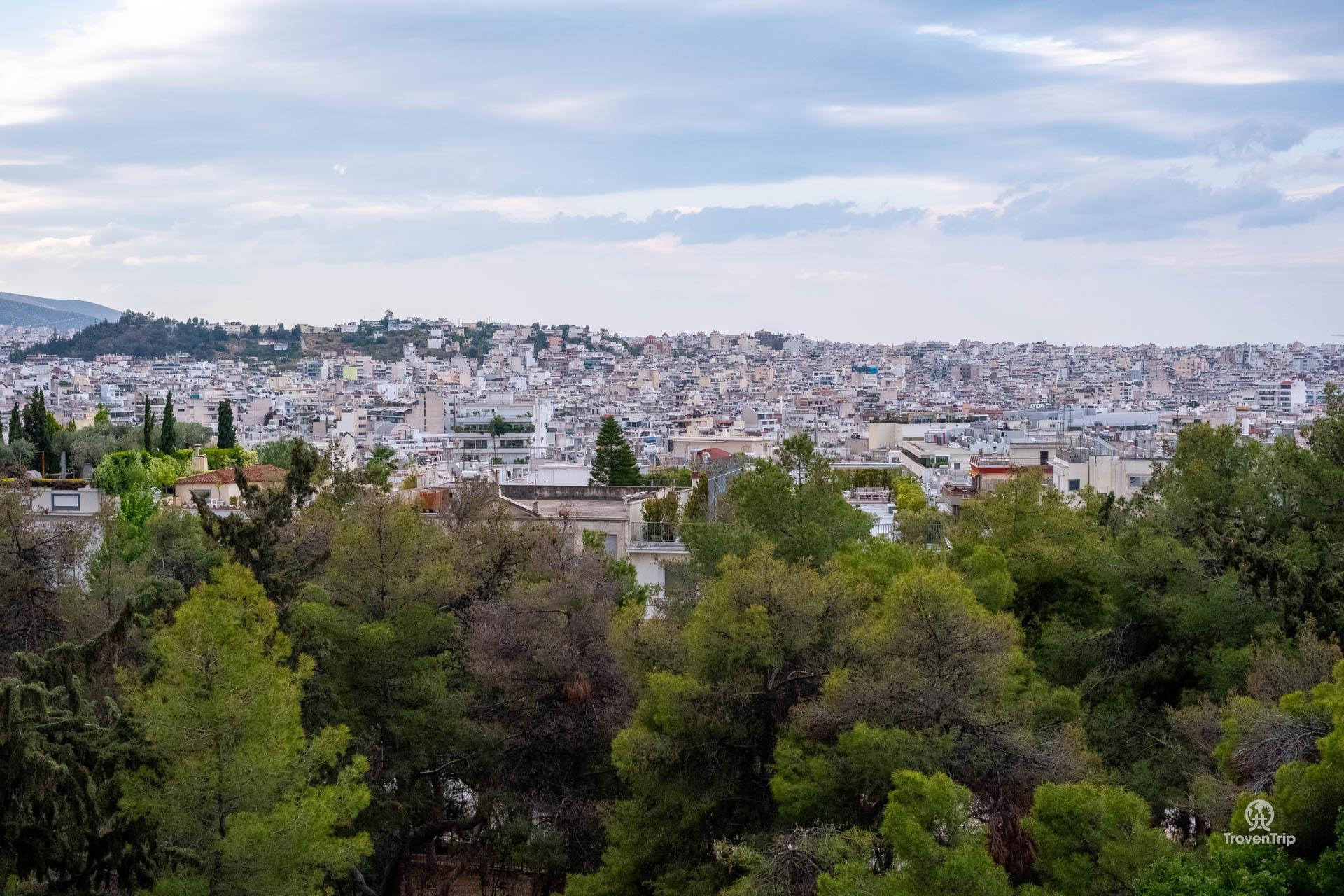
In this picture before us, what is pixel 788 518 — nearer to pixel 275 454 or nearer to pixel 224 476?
pixel 224 476

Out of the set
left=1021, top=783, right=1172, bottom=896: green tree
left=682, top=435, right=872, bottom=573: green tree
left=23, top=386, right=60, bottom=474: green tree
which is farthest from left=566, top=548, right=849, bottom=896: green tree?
left=23, top=386, right=60, bottom=474: green tree

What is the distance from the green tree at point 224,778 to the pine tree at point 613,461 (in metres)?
33.4

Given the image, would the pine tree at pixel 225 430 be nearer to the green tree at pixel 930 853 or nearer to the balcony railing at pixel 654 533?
the balcony railing at pixel 654 533

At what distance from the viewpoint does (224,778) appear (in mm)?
10391

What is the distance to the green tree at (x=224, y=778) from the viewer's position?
10.3 metres

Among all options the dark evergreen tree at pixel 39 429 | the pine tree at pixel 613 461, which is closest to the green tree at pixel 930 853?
the pine tree at pixel 613 461

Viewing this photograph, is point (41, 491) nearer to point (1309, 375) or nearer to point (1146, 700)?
point (1146, 700)

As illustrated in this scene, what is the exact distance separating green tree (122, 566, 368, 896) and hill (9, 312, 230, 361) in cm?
18173

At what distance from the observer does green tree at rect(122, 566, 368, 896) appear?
10289 mm

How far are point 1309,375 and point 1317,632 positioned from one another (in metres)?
149

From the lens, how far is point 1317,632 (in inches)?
539

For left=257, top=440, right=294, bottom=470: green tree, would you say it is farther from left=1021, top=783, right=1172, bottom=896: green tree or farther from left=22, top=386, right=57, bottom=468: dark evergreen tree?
left=1021, top=783, right=1172, bottom=896: green tree

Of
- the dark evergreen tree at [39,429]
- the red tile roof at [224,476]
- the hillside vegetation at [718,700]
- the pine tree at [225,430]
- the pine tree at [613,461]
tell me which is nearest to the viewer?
the hillside vegetation at [718,700]

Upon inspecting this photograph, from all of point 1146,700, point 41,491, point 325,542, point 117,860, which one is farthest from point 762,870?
point 41,491
